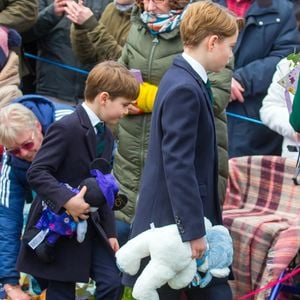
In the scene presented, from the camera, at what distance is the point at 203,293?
13.9 feet

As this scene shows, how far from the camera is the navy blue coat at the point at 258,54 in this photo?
625cm

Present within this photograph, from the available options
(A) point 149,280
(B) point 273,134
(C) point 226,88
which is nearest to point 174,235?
(A) point 149,280

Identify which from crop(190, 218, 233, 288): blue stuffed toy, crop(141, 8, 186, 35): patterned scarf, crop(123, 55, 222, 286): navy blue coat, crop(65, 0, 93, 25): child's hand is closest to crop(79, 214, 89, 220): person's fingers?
crop(123, 55, 222, 286): navy blue coat

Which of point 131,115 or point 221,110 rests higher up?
point 221,110

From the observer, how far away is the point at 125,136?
5.73 m

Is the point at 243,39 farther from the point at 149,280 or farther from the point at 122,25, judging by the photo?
the point at 149,280

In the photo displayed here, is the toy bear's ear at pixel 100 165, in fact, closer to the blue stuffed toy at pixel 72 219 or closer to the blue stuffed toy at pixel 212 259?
the blue stuffed toy at pixel 72 219

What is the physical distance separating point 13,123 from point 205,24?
1.27m

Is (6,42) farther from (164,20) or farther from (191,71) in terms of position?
(191,71)

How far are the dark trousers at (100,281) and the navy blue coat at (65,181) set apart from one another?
0.05 meters

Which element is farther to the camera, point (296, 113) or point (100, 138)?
point (100, 138)

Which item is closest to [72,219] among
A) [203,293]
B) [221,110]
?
[203,293]

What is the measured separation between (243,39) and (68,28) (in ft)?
4.92

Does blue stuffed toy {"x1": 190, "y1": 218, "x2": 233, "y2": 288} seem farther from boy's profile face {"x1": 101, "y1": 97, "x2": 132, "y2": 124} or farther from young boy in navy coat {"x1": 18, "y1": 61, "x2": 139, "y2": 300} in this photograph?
boy's profile face {"x1": 101, "y1": 97, "x2": 132, "y2": 124}
